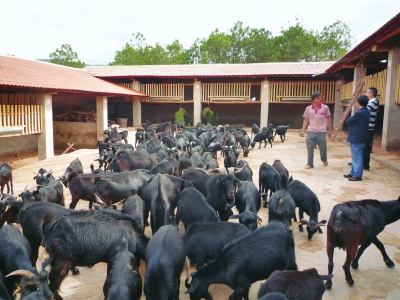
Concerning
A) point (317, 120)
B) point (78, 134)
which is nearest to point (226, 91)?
point (78, 134)

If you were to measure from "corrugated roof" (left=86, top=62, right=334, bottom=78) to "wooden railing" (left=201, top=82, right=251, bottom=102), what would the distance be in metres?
0.96

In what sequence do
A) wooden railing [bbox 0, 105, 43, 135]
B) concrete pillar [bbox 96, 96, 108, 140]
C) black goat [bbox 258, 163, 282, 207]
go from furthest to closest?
concrete pillar [bbox 96, 96, 108, 140] → wooden railing [bbox 0, 105, 43, 135] → black goat [bbox 258, 163, 282, 207]

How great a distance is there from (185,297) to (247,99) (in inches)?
873

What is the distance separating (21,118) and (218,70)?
16.2 meters

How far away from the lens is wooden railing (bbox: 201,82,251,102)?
24.8 meters

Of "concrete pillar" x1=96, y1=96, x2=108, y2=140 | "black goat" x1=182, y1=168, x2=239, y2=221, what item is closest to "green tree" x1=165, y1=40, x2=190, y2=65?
"concrete pillar" x1=96, y1=96, x2=108, y2=140

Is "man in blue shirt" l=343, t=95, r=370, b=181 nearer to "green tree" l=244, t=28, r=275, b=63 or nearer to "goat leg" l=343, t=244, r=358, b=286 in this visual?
"goat leg" l=343, t=244, r=358, b=286

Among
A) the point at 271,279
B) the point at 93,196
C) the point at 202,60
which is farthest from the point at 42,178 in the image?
the point at 202,60

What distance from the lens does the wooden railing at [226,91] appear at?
2483 cm

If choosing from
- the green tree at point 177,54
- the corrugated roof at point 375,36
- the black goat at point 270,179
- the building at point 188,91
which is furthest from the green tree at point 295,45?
the black goat at point 270,179

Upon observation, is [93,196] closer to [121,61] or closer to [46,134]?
[46,134]

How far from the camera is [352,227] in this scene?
11.8ft

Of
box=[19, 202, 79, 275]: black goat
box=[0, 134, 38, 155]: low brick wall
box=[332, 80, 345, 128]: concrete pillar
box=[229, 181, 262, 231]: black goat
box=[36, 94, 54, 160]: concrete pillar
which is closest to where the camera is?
box=[19, 202, 79, 275]: black goat

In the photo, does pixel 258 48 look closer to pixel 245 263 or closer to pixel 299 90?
pixel 299 90
